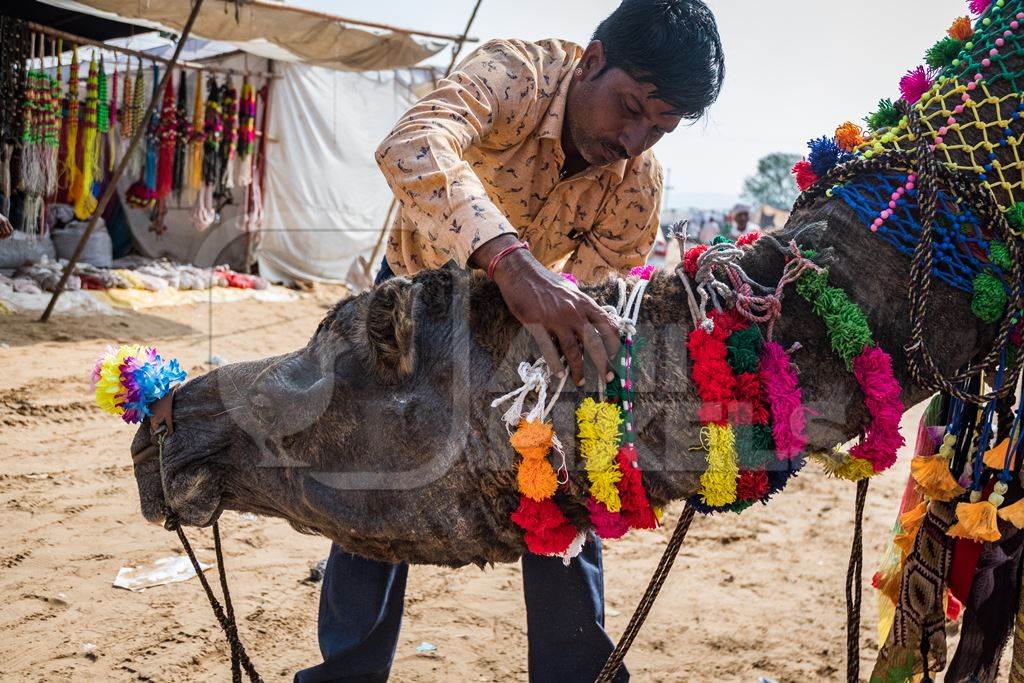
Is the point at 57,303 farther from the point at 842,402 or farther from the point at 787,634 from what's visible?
the point at 842,402

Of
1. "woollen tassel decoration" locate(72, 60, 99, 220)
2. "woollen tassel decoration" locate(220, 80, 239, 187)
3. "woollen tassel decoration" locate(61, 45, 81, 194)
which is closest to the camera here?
"woollen tassel decoration" locate(61, 45, 81, 194)

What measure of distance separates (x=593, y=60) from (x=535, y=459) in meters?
1.23

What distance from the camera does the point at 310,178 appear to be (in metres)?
12.4

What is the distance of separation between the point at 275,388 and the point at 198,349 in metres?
6.99

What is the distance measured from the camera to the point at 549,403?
5.13ft

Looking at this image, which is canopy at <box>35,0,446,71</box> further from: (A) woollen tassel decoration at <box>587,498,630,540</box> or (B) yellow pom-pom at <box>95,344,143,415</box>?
(A) woollen tassel decoration at <box>587,498,630,540</box>

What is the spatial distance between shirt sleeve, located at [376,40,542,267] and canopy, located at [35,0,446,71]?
639 centimetres

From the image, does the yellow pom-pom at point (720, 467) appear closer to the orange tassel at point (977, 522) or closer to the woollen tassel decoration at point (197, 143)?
the orange tassel at point (977, 522)

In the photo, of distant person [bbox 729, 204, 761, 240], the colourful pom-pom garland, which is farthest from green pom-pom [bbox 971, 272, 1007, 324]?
distant person [bbox 729, 204, 761, 240]

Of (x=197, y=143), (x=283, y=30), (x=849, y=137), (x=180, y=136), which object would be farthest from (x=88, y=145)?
(x=849, y=137)

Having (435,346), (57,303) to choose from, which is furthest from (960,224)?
(57,303)

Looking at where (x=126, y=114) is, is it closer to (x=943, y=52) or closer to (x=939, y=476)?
(x=943, y=52)

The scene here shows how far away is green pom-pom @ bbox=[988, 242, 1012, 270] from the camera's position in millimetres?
1661

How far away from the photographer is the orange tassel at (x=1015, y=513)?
1740 millimetres
